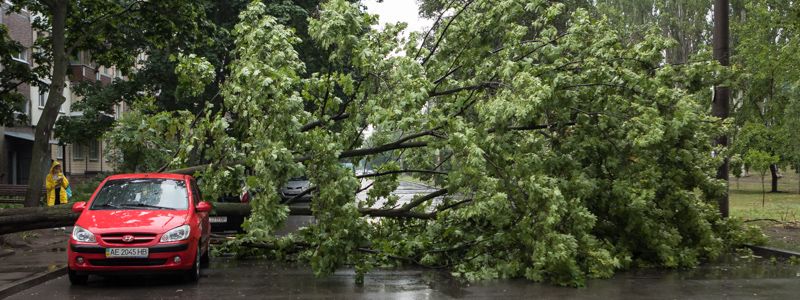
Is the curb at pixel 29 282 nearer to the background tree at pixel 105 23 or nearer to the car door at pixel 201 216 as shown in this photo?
the car door at pixel 201 216

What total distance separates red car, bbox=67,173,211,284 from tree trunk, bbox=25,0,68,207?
189 inches

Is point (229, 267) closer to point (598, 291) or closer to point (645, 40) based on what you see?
point (598, 291)

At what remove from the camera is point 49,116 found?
14.8 metres

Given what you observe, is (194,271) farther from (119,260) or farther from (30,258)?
(30,258)

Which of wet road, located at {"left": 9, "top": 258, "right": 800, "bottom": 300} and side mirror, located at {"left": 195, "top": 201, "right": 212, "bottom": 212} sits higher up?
side mirror, located at {"left": 195, "top": 201, "right": 212, "bottom": 212}

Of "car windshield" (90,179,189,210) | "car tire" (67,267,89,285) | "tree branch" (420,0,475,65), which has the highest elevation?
"tree branch" (420,0,475,65)

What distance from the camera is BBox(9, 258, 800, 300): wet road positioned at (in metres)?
9.15

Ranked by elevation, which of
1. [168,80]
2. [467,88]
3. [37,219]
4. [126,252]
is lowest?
[126,252]

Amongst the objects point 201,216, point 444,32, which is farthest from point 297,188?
point 201,216

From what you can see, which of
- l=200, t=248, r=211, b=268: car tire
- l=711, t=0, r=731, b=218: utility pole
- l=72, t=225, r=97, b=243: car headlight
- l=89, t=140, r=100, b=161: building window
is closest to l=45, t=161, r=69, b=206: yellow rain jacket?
l=200, t=248, r=211, b=268: car tire

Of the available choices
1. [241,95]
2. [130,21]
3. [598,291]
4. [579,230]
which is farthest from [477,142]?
[130,21]

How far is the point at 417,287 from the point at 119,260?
146 inches

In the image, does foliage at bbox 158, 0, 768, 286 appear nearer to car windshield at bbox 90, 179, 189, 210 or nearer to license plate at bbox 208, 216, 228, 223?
car windshield at bbox 90, 179, 189, 210

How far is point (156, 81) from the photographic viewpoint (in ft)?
91.6
